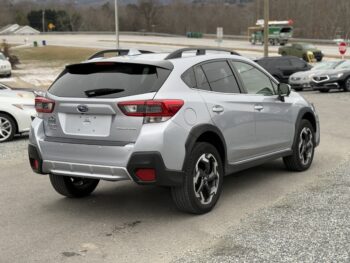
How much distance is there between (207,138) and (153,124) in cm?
81

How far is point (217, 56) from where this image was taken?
612 cm

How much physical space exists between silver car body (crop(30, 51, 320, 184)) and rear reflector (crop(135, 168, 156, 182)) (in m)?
0.10

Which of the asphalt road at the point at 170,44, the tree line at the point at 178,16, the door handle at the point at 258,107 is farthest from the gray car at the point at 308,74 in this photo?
the tree line at the point at 178,16

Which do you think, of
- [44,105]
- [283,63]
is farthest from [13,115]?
[283,63]

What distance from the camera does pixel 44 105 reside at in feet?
18.1

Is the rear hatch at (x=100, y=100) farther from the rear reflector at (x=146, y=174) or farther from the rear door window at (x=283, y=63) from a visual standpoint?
the rear door window at (x=283, y=63)

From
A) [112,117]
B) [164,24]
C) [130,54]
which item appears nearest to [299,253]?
[112,117]

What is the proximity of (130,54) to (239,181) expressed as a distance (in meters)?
2.25

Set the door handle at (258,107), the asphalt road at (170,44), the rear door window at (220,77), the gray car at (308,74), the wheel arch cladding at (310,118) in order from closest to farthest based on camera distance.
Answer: the rear door window at (220,77) < the door handle at (258,107) < the wheel arch cladding at (310,118) < the gray car at (308,74) < the asphalt road at (170,44)

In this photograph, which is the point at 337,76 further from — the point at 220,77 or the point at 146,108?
the point at 146,108

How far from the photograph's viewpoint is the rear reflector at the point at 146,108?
Answer: 16.1 feet

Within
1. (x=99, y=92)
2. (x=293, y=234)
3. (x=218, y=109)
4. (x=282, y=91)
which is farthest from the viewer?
(x=282, y=91)

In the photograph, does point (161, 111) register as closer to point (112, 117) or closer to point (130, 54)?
point (112, 117)

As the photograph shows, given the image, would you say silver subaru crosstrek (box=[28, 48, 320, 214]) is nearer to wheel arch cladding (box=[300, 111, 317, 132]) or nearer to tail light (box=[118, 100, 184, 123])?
tail light (box=[118, 100, 184, 123])
